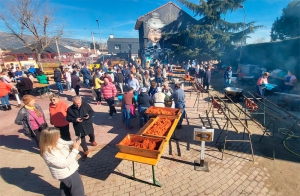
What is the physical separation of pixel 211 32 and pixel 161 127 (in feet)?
66.0

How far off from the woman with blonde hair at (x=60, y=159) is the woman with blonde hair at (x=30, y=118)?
210cm

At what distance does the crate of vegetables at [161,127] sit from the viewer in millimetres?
Answer: 4238

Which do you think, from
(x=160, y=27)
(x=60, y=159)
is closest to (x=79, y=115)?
(x=60, y=159)

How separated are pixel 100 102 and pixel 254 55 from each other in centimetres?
1950

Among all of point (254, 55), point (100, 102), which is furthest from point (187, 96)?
point (254, 55)

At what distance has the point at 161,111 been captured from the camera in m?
5.64

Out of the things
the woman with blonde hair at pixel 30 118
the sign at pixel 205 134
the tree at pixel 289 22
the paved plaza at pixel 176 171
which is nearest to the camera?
the paved plaza at pixel 176 171

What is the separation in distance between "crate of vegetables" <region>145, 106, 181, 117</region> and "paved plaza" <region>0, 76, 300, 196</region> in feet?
3.22

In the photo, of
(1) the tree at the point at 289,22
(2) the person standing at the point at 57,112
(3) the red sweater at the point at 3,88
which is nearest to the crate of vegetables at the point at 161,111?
(2) the person standing at the point at 57,112

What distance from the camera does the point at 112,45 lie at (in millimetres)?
Result: 50938

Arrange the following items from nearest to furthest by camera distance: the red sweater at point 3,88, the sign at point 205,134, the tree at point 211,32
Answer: the sign at point 205,134 < the red sweater at point 3,88 < the tree at point 211,32

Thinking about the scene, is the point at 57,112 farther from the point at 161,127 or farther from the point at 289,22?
the point at 289,22

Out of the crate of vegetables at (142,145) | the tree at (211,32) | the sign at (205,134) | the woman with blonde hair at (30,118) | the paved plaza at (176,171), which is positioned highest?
the tree at (211,32)

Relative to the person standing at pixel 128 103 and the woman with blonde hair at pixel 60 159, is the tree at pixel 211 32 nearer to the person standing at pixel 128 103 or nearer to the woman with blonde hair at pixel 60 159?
the person standing at pixel 128 103
